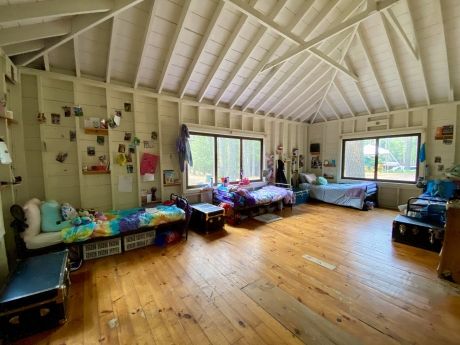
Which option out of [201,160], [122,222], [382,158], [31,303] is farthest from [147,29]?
[382,158]

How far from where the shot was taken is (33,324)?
168 centimetres

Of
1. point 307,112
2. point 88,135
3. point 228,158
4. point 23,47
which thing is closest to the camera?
point 23,47

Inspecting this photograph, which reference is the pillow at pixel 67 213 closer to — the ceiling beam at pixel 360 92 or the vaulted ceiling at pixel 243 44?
the vaulted ceiling at pixel 243 44

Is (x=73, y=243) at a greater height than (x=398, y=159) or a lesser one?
lesser

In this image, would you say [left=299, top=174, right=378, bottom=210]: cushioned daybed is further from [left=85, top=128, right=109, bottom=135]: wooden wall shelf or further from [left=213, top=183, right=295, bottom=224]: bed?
[left=85, top=128, right=109, bottom=135]: wooden wall shelf

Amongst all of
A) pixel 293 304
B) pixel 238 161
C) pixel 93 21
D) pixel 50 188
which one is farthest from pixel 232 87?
pixel 293 304

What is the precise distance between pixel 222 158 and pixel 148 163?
186cm

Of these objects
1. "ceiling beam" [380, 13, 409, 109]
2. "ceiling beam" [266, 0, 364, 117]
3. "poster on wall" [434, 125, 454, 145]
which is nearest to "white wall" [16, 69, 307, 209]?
"ceiling beam" [266, 0, 364, 117]

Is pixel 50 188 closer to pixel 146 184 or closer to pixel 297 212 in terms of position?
pixel 146 184

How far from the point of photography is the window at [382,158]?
5.29 m

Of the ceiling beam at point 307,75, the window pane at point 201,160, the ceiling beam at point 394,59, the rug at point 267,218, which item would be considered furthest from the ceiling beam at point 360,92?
the rug at point 267,218

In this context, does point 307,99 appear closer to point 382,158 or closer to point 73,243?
point 382,158

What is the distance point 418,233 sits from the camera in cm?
316

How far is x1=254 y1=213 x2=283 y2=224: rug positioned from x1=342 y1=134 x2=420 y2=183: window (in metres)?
3.27
